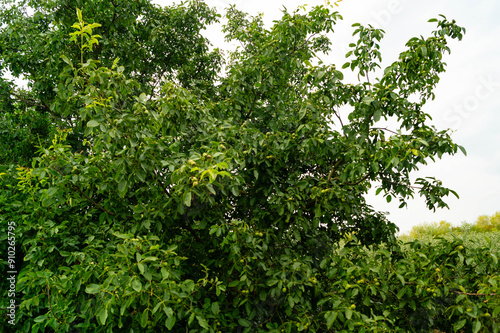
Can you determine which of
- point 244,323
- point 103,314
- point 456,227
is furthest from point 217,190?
point 456,227

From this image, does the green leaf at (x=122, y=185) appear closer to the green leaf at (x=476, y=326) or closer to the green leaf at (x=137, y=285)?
the green leaf at (x=137, y=285)

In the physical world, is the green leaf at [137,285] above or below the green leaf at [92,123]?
below

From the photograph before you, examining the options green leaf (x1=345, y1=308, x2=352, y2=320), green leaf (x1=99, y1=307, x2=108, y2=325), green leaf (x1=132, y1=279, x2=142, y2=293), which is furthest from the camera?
green leaf (x1=345, y1=308, x2=352, y2=320)

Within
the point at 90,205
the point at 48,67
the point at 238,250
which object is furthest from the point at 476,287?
the point at 48,67

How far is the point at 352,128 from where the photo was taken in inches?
147

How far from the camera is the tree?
2.91 meters

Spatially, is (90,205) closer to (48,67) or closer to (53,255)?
(53,255)

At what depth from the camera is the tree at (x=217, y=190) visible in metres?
2.91

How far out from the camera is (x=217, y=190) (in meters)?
3.61

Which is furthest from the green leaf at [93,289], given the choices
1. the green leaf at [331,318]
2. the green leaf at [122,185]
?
the green leaf at [331,318]

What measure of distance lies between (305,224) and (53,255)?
8.50ft

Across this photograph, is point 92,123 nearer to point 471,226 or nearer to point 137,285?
point 137,285

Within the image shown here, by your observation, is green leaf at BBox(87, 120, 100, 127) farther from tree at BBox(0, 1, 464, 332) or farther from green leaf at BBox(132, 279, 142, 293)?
green leaf at BBox(132, 279, 142, 293)

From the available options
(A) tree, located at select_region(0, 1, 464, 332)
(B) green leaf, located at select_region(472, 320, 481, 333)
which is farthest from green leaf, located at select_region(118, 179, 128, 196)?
(B) green leaf, located at select_region(472, 320, 481, 333)
